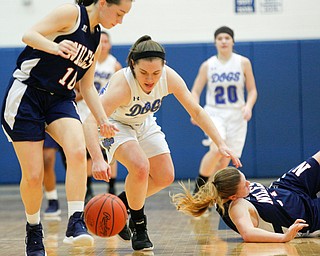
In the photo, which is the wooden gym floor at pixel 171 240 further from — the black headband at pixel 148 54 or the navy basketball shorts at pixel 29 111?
the black headband at pixel 148 54

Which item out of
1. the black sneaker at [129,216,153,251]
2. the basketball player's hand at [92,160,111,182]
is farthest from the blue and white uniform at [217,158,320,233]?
the basketball player's hand at [92,160,111,182]

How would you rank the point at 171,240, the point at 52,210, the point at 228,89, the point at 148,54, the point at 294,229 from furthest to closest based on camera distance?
the point at 228,89, the point at 52,210, the point at 171,240, the point at 294,229, the point at 148,54

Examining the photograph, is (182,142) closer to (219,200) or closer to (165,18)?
(165,18)

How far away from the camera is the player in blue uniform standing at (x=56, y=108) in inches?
158

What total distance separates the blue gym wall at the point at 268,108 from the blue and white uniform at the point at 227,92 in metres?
2.13

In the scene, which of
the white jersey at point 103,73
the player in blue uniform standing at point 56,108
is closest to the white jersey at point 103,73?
the white jersey at point 103,73

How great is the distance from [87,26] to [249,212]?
170 cm

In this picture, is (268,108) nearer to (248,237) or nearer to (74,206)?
(248,237)

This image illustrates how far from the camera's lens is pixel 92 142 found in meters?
4.22

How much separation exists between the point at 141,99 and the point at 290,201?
4.18 feet

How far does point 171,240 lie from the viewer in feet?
16.5

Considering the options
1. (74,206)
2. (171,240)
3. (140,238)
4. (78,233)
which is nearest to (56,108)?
(74,206)

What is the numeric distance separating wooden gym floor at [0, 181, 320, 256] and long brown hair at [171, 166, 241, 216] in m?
0.24

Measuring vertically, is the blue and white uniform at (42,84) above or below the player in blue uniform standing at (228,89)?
above
